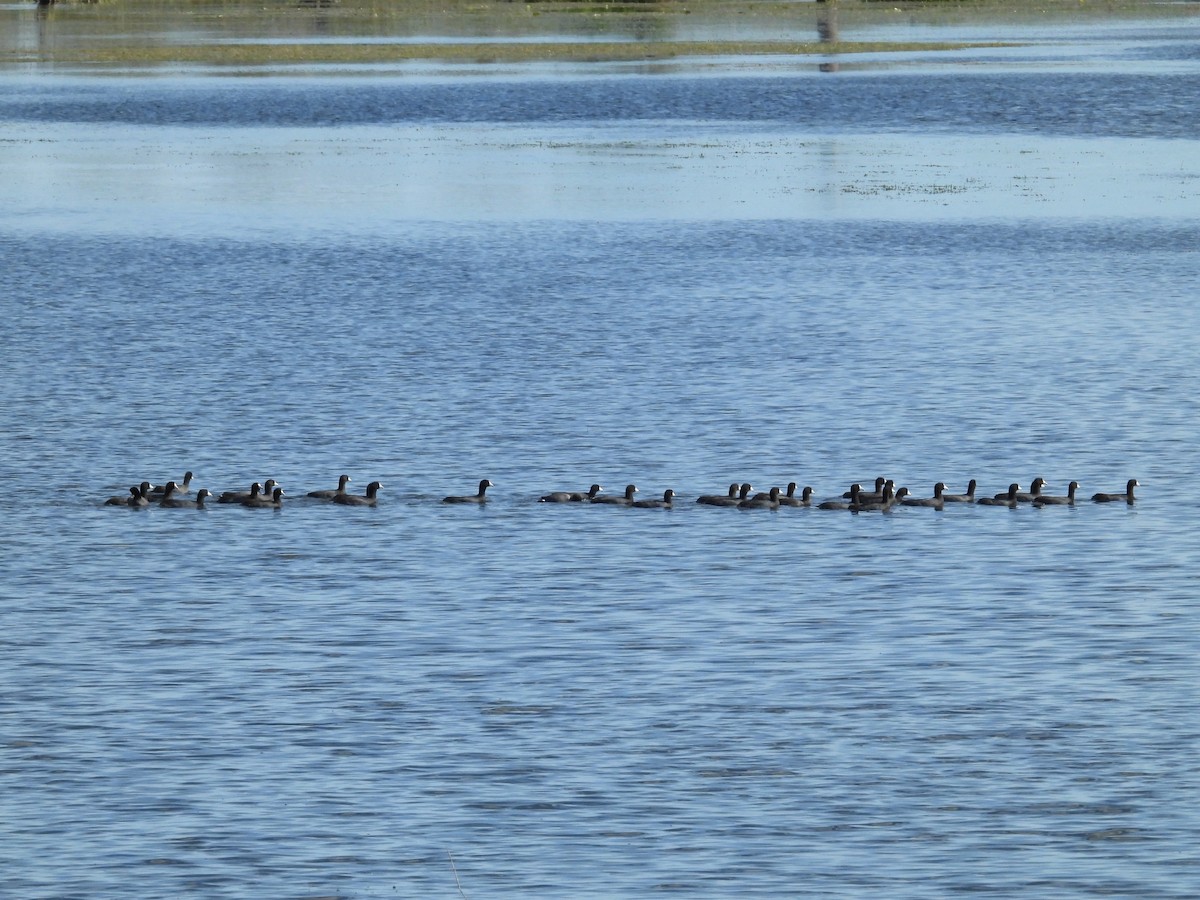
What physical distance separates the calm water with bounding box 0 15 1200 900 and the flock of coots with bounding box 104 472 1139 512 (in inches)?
8.2

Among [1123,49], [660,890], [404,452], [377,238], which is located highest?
[1123,49]

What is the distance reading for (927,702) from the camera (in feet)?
68.9

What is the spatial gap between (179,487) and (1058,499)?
11.4 meters

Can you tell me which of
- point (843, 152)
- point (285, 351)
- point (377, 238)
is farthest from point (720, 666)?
point (843, 152)

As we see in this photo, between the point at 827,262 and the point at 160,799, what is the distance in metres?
36.3

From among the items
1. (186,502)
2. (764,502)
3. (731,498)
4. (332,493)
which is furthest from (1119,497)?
(186,502)

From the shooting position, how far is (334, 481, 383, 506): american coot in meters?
29.2

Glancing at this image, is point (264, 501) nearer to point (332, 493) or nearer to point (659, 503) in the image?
point (332, 493)

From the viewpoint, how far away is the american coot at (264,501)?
29125mm

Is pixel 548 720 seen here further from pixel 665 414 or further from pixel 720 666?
pixel 665 414

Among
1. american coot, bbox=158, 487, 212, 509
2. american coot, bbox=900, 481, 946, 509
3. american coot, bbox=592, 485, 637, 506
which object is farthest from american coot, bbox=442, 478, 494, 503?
american coot, bbox=900, 481, 946, 509

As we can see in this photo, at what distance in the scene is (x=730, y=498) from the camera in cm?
2900

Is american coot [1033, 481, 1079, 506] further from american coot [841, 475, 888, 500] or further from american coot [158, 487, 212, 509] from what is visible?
american coot [158, 487, 212, 509]

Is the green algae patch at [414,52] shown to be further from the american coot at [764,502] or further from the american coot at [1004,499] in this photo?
the american coot at [1004,499]
